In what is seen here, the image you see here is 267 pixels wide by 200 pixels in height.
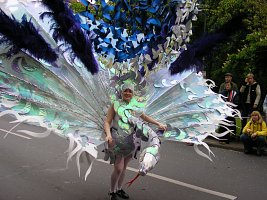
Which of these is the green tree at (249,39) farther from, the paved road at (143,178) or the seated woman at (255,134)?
the paved road at (143,178)

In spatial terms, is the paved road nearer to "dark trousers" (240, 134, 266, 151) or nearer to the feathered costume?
"dark trousers" (240, 134, 266, 151)

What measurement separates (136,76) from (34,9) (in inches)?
50.4

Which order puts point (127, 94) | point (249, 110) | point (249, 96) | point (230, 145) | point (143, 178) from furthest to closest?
point (249, 110)
point (249, 96)
point (230, 145)
point (143, 178)
point (127, 94)

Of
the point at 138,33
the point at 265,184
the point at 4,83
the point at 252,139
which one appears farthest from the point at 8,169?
the point at 252,139

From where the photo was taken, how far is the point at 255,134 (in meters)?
8.03

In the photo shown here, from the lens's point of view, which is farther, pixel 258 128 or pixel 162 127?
pixel 258 128

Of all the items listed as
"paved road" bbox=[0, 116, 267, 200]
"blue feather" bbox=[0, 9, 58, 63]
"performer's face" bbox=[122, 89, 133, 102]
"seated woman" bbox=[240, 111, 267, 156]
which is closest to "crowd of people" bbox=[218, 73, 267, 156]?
"seated woman" bbox=[240, 111, 267, 156]

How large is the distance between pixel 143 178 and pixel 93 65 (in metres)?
2.30

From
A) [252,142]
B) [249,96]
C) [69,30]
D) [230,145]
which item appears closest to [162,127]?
[69,30]

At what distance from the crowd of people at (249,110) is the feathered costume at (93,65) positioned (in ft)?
11.1

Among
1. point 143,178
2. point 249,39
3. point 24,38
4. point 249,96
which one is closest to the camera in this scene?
point 24,38

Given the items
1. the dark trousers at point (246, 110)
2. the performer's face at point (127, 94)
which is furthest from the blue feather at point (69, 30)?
the dark trousers at point (246, 110)

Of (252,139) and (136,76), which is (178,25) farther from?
(252,139)

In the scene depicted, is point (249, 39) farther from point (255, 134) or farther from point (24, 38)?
point (24, 38)
